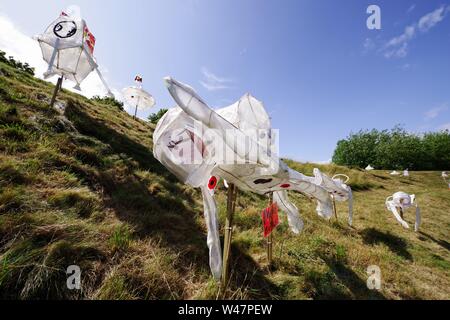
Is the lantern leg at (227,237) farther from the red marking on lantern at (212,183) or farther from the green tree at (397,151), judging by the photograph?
the green tree at (397,151)

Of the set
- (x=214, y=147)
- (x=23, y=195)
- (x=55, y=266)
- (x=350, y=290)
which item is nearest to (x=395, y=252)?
(x=350, y=290)

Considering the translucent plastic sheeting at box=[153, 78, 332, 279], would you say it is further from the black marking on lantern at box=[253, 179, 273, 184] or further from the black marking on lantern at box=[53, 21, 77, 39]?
the black marking on lantern at box=[53, 21, 77, 39]

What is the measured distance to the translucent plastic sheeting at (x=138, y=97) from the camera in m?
14.9

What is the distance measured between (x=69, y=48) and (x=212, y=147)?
6.67 meters

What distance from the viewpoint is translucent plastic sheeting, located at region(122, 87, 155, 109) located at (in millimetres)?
14875

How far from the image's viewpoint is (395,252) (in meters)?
5.43

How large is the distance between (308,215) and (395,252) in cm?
237

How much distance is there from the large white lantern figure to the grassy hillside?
1249 millimetres

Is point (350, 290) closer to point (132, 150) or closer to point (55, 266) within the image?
point (55, 266)

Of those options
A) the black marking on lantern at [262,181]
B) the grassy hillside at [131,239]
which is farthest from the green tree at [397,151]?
the black marking on lantern at [262,181]

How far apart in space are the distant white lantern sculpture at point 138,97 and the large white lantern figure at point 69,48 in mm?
8781

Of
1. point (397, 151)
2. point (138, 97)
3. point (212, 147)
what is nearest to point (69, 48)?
point (212, 147)

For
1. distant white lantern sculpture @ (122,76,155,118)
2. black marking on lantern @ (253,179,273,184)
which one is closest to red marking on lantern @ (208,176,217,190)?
black marking on lantern @ (253,179,273,184)

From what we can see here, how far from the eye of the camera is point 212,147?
2027mm
